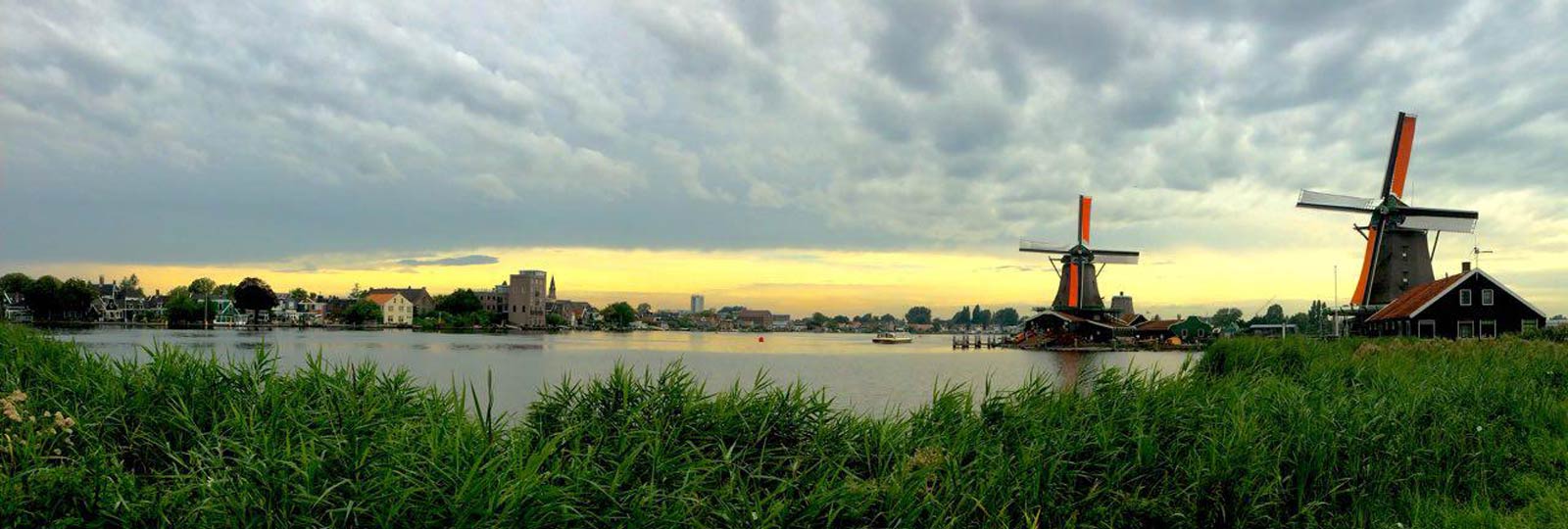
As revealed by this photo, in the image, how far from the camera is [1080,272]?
255 ft

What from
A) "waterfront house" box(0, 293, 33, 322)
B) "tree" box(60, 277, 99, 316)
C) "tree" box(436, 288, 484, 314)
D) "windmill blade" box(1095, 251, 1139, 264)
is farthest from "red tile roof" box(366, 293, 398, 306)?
"windmill blade" box(1095, 251, 1139, 264)

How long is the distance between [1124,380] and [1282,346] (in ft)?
39.6

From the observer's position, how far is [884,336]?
11944cm

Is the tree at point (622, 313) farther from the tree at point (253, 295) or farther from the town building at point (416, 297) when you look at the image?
the tree at point (253, 295)

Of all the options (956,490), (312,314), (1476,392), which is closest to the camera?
(956,490)

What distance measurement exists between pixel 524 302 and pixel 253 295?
44.4 m

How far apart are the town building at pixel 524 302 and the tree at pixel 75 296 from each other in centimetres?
6253

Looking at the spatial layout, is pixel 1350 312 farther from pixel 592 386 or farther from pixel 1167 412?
pixel 592 386

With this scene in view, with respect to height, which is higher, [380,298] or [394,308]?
[380,298]

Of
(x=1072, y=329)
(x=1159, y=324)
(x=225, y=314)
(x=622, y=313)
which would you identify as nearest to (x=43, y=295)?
(x=225, y=314)

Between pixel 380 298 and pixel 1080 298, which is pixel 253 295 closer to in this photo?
pixel 380 298

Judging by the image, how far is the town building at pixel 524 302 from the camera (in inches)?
6348

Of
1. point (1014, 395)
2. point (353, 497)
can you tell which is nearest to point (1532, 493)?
point (1014, 395)

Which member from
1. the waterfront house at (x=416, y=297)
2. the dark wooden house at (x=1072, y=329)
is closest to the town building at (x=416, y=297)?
the waterfront house at (x=416, y=297)
